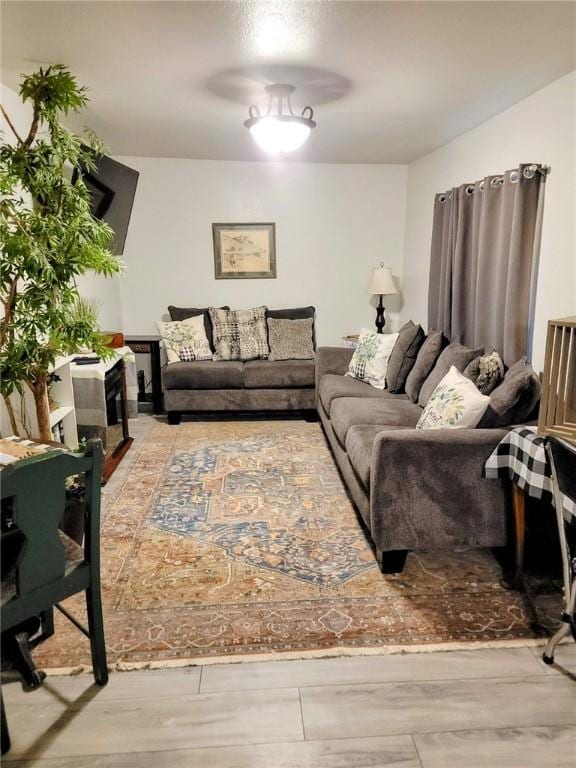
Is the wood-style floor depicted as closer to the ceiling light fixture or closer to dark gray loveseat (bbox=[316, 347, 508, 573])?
dark gray loveseat (bbox=[316, 347, 508, 573])

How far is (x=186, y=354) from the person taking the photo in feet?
16.2

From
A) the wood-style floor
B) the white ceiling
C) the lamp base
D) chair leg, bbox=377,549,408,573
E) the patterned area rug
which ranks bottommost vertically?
the wood-style floor

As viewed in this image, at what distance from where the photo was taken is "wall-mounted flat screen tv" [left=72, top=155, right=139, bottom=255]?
408 cm

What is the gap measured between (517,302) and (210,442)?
249 cm

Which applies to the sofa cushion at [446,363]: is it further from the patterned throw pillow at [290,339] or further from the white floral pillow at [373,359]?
the patterned throw pillow at [290,339]

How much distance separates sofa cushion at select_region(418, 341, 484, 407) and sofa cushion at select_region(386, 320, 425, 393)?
358mm

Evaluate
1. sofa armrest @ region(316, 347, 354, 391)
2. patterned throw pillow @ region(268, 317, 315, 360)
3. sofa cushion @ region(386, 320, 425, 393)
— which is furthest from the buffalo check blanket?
patterned throw pillow @ region(268, 317, 315, 360)

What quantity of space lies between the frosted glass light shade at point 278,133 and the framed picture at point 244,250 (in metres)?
2.15

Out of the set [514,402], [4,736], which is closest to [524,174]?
[514,402]

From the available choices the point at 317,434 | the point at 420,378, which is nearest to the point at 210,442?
the point at 317,434

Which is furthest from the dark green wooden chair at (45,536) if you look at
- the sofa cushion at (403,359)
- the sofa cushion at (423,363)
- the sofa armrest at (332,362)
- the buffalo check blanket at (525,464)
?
the sofa armrest at (332,362)

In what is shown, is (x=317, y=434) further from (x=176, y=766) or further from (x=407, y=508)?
(x=176, y=766)

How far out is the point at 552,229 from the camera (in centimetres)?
286

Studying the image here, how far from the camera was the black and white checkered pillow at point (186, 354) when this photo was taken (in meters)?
4.92
